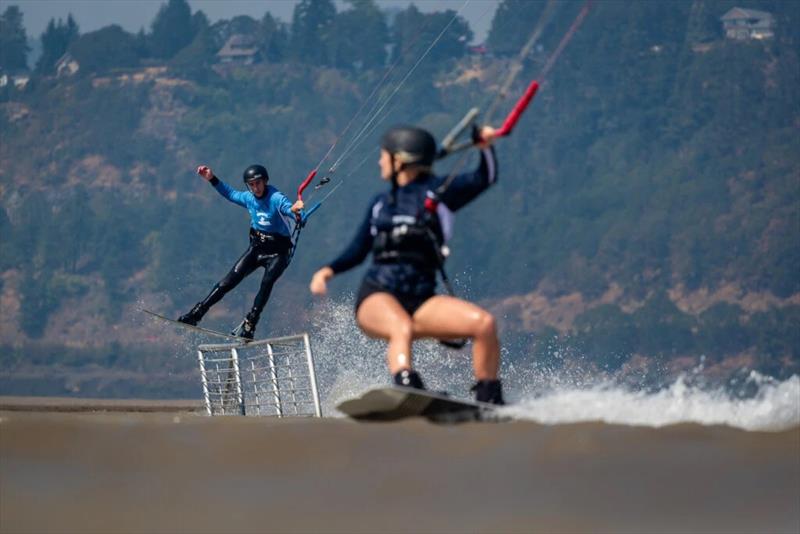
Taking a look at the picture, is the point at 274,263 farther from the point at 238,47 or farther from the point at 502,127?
the point at 238,47

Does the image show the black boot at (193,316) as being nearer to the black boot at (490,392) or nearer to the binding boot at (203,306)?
the binding boot at (203,306)

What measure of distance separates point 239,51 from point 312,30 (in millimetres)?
6500

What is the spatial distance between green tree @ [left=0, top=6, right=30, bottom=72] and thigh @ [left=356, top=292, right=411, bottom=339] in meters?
154

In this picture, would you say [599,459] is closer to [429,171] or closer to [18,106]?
[429,171]

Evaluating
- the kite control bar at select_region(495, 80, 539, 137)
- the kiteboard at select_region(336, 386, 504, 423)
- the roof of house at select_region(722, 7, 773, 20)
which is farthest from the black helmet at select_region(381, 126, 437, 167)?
the roof of house at select_region(722, 7, 773, 20)

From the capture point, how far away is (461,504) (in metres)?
10.6

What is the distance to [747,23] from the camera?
5487 inches

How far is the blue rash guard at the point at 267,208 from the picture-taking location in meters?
21.8

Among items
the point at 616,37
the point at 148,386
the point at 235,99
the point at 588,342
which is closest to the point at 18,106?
the point at 235,99

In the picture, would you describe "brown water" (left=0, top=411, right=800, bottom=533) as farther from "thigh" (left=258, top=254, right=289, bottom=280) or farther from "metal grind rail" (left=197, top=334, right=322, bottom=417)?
"thigh" (left=258, top=254, right=289, bottom=280)

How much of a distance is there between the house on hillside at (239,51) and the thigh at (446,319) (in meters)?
148

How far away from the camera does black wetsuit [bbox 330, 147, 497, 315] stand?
44.4ft

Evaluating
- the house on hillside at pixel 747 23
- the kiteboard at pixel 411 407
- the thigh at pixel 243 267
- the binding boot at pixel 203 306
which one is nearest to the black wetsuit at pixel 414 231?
the kiteboard at pixel 411 407

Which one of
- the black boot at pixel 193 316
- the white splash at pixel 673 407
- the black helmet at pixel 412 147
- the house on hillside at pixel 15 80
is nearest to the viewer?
the white splash at pixel 673 407
